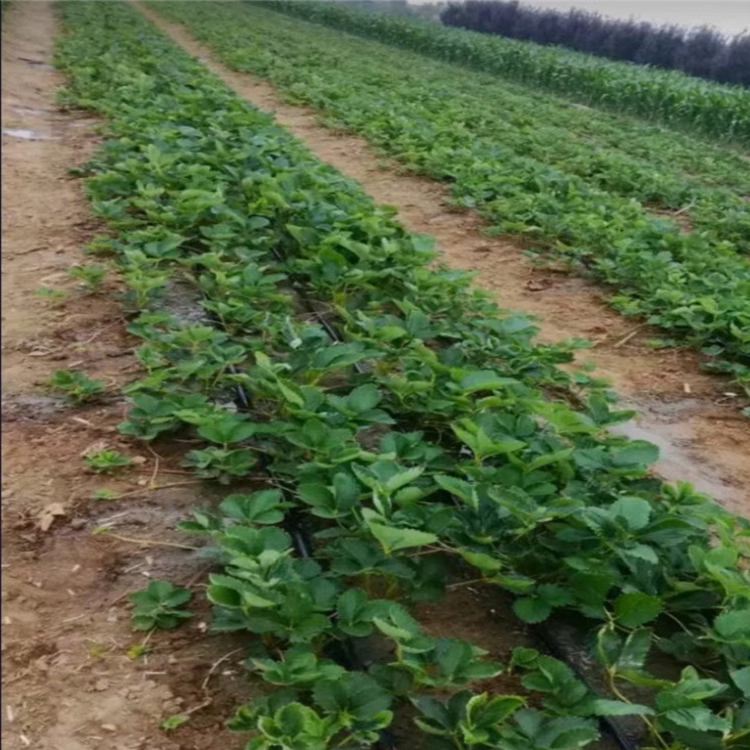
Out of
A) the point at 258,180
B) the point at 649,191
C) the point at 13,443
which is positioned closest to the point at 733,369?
the point at 258,180

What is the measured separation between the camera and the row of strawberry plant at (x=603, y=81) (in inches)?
543

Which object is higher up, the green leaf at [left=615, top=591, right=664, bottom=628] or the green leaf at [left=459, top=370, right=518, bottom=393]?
the green leaf at [left=459, top=370, right=518, bottom=393]

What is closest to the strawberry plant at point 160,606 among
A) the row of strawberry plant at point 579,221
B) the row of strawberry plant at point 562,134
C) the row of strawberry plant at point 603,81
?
the row of strawberry plant at point 579,221

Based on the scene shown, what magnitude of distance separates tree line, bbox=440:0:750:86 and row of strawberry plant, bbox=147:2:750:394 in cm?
1393

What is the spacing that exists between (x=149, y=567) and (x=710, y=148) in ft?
36.9

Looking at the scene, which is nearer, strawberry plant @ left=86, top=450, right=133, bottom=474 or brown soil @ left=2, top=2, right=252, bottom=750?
brown soil @ left=2, top=2, right=252, bottom=750

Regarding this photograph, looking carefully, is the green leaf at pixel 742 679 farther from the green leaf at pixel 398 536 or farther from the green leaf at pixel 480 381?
the green leaf at pixel 480 381

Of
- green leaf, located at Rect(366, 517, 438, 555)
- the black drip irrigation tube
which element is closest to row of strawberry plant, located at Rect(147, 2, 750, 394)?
the black drip irrigation tube

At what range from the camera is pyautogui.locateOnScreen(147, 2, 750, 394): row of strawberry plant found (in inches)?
178

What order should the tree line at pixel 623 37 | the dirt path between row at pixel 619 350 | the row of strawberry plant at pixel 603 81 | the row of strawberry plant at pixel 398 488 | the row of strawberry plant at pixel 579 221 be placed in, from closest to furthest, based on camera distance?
the row of strawberry plant at pixel 398 488 < the dirt path between row at pixel 619 350 < the row of strawberry plant at pixel 579 221 < the row of strawberry plant at pixel 603 81 < the tree line at pixel 623 37

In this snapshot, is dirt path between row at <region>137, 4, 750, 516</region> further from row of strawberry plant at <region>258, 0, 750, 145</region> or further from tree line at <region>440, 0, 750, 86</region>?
tree line at <region>440, 0, 750, 86</region>

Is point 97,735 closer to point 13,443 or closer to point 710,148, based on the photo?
point 13,443

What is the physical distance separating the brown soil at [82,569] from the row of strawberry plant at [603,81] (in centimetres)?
1229

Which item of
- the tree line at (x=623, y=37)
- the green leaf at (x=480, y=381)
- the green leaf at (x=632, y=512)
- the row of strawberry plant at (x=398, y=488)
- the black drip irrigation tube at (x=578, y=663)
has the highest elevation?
the tree line at (x=623, y=37)
